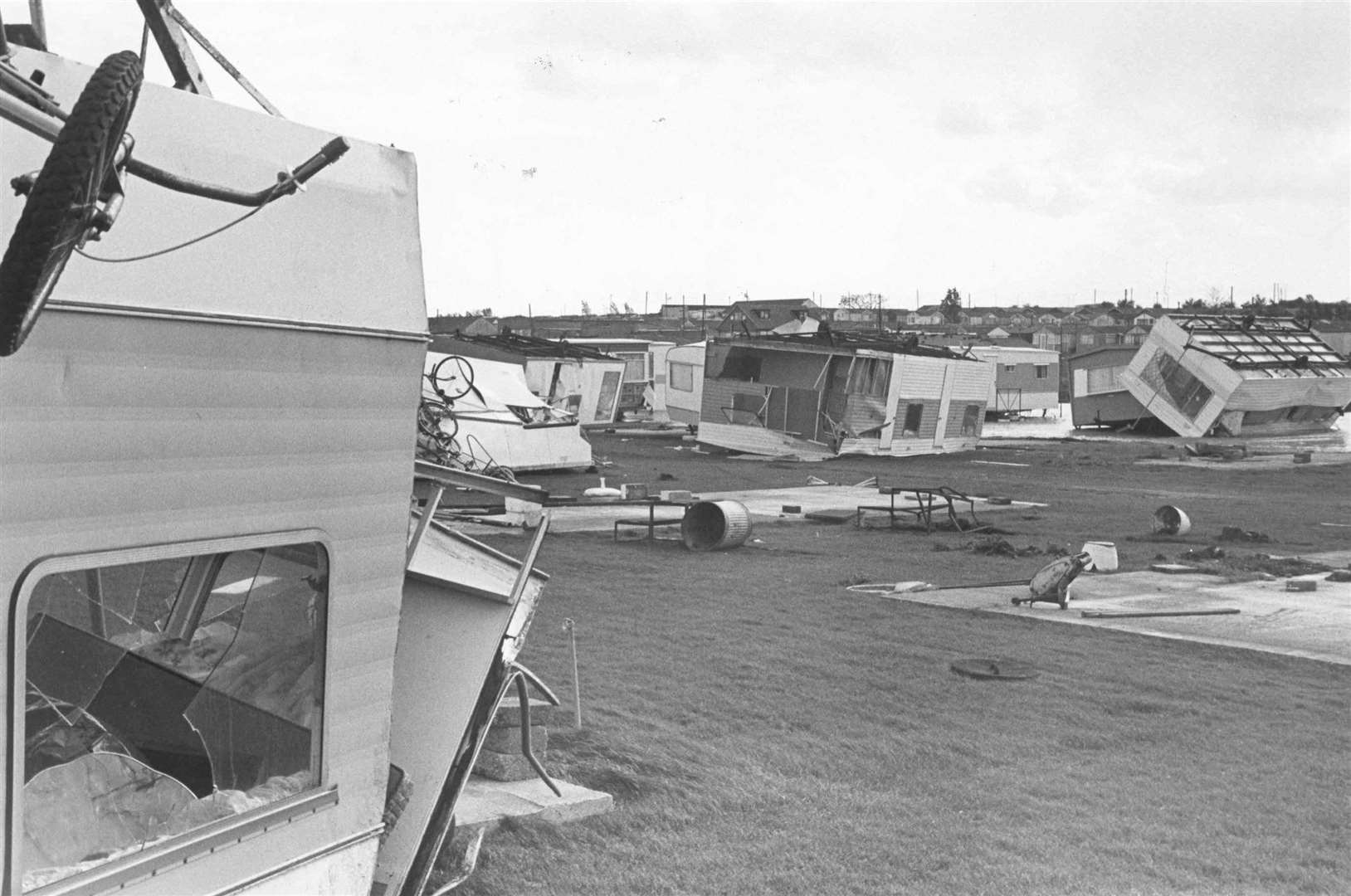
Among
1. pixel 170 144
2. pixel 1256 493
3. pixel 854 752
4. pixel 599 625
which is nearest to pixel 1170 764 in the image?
pixel 854 752

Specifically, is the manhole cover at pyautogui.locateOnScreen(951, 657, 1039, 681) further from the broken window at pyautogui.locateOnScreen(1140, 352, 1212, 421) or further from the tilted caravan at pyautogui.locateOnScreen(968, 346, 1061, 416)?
the tilted caravan at pyautogui.locateOnScreen(968, 346, 1061, 416)

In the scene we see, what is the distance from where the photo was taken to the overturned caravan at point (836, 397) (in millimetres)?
33406

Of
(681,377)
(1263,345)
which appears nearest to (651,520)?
(681,377)

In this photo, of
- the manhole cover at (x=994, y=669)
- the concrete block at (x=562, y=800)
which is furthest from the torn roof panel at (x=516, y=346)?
the concrete block at (x=562, y=800)

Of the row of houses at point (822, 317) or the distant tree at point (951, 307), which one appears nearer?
the row of houses at point (822, 317)

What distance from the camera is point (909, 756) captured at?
841cm

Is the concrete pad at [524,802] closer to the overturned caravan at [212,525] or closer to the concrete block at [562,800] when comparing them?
the concrete block at [562,800]

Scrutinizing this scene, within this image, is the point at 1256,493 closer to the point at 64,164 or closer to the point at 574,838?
the point at 574,838

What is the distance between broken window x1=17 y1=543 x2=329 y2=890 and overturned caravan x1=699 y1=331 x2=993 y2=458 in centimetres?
2891

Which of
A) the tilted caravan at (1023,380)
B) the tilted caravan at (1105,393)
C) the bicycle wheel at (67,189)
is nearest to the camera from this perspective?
the bicycle wheel at (67,189)

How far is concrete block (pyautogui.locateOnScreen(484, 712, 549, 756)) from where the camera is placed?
23.2ft

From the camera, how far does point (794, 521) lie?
20562 mm

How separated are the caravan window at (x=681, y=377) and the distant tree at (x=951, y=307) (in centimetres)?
6847

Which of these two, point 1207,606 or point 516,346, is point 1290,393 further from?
point 1207,606
